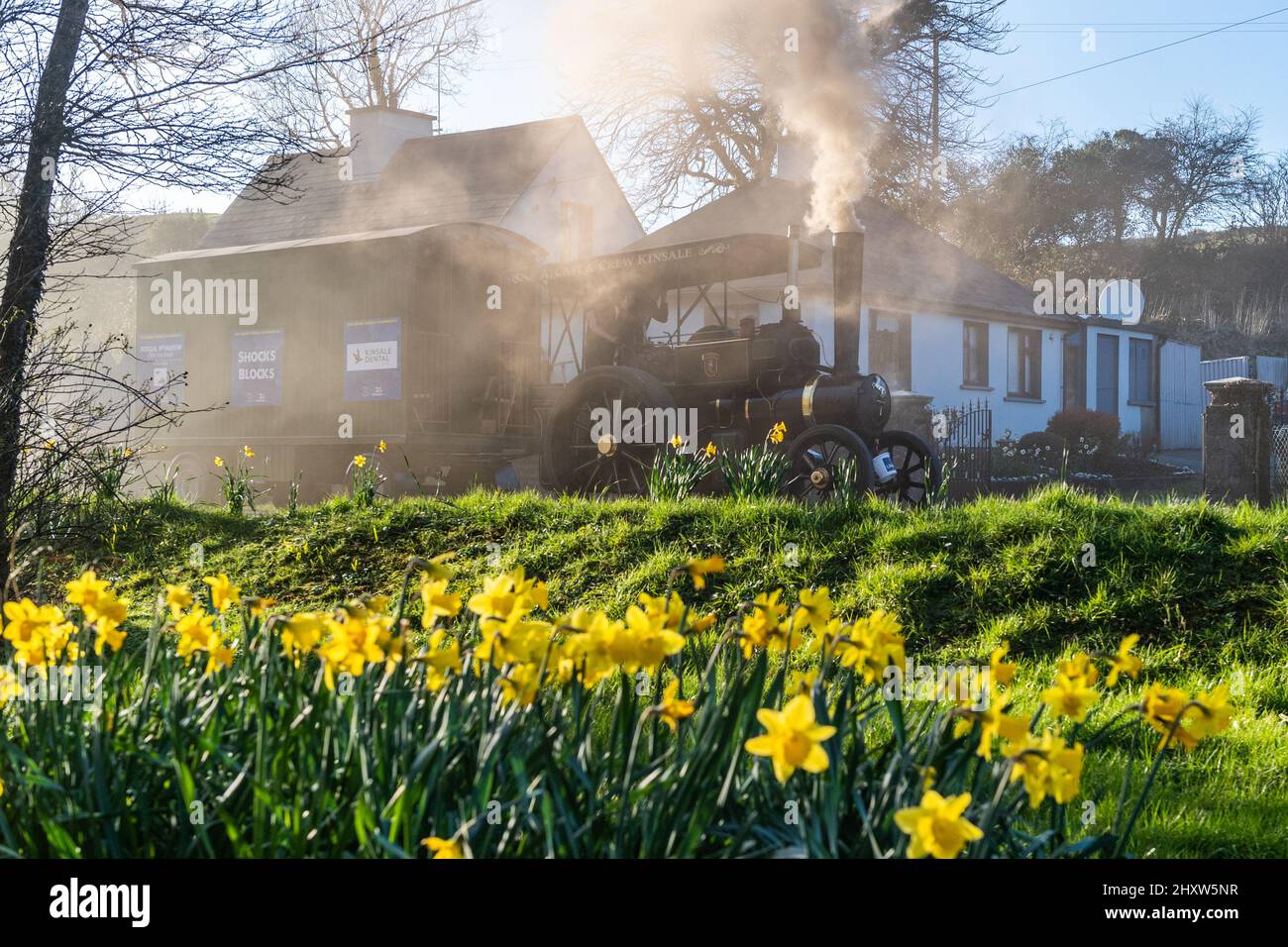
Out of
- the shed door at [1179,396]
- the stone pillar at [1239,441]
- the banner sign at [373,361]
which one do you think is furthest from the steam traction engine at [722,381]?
the shed door at [1179,396]

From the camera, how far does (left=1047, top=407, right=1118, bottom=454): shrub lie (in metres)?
22.1

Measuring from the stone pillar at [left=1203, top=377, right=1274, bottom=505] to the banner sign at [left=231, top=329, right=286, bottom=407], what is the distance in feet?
37.6

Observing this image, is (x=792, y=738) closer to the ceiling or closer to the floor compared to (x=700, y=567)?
closer to the floor

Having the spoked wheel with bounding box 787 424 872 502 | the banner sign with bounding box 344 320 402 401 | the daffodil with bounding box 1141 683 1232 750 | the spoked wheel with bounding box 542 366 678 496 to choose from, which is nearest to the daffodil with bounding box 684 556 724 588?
the daffodil with bounding box 1141 683 1232 750

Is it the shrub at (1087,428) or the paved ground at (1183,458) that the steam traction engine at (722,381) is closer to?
the shrub at (1087,428)

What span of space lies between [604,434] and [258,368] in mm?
7590

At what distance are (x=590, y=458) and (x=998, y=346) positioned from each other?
50.4 ft

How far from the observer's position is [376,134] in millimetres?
23312

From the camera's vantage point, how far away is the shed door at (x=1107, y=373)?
25969mm

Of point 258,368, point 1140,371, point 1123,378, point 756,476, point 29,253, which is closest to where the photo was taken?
point 29,253

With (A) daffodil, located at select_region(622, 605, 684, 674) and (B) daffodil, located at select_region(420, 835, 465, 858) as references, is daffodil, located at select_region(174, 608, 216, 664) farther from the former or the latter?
(A) daffodil, located at select_region(622, 605, 684, 674)

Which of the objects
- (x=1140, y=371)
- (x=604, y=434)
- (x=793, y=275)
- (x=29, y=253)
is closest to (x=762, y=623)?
(x=29, y=253)

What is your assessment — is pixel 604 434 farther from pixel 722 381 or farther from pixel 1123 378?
pixel 1123 378

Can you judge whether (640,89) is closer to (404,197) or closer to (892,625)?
(404,197)
